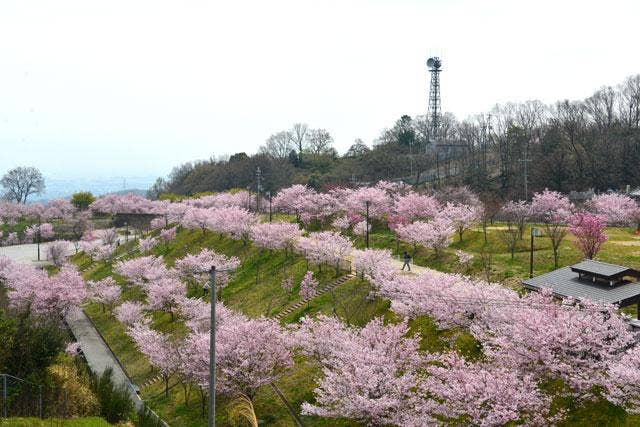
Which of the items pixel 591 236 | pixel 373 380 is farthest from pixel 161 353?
pixel 591 236

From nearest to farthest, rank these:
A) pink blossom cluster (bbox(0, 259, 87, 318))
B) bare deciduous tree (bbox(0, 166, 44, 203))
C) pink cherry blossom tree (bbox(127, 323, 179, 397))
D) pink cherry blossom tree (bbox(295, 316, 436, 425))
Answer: pink cherry blossom tree (bbox(295, 316, 436, 425)) → pink cherry blossom tree (bbox(127, 323, 179, 397)) → pink blossom cluster (bbox(0, 259, 87, 318)) → bare deciduous tree (bbox(0, 166, 44, 203))

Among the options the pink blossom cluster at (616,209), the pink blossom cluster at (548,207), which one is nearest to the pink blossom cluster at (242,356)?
the pink blossom cluster at (616,209)

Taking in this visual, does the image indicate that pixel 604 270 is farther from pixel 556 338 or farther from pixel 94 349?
pixel 94 349

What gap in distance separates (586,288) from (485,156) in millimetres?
63892

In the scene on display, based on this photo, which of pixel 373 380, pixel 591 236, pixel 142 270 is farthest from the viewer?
pixel 142 270

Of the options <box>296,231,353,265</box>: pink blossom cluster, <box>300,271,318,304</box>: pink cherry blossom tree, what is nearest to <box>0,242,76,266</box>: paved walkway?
<box>296,231,353,265</box>: pink blossom cluster

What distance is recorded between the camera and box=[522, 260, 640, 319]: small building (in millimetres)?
20234

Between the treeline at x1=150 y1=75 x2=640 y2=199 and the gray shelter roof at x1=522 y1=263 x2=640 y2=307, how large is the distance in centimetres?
3655

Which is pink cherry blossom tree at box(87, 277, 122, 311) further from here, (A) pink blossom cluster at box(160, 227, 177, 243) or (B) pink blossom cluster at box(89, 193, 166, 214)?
(B) pink blossom cluster at box(89, 193, 166, 214)

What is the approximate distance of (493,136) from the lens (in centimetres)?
9000

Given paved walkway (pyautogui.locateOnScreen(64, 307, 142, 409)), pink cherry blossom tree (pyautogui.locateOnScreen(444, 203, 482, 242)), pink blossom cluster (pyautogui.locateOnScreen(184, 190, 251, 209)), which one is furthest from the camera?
pink blossom cluster (pyautogui.locateOnScreen(184, 190, 251, 209))

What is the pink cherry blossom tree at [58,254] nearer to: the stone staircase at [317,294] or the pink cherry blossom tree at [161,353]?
the pink cherry blossom tree at [161,353]

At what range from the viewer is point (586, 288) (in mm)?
21656

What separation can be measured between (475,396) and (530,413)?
80.7 inches
